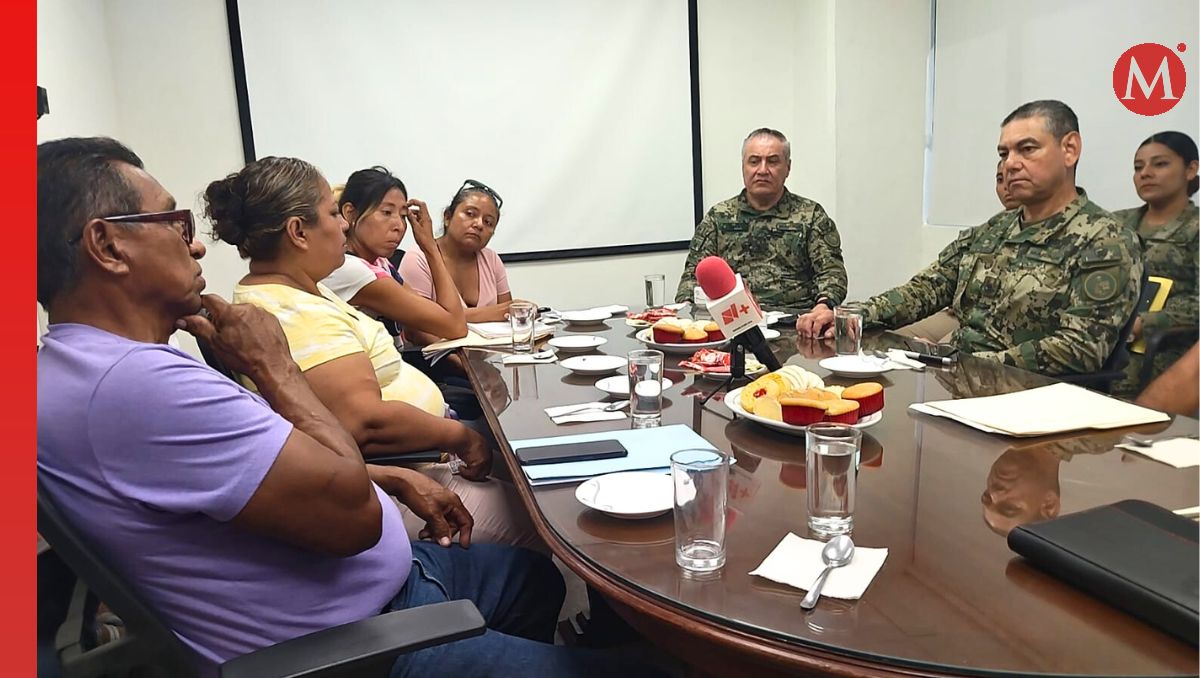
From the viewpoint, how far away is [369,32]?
3.85m

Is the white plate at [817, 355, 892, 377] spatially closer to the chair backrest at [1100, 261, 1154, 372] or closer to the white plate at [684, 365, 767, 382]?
the white plate at [684, 365, 767, 382]

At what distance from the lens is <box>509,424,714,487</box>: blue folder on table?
1173 millimetres

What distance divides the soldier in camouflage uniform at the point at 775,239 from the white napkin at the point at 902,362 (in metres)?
1.46

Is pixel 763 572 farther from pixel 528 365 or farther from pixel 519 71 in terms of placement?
pixel 519 71

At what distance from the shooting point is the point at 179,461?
0.89m

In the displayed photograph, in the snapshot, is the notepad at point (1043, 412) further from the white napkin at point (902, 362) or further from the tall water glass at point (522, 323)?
the tall water glass at point (522, 323)

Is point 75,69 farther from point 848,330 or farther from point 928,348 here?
point 928,348

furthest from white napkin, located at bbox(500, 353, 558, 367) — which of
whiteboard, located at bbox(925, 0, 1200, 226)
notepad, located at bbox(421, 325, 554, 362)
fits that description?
whiteboard, located at bbox(925, 0, 1200, 226)

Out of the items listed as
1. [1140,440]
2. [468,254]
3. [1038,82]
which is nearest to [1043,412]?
[1140,440]

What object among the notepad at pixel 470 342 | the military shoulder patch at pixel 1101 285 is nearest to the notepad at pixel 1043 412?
the military shoulder patch at pixel 1101 285

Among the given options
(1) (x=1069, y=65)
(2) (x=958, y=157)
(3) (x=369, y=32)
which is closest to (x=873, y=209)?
(2) (x=958, y=157)

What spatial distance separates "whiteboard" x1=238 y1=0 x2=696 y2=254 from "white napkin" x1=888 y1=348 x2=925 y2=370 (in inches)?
104

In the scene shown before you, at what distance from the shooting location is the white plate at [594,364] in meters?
1.89

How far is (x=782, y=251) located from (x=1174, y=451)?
2.40 m
